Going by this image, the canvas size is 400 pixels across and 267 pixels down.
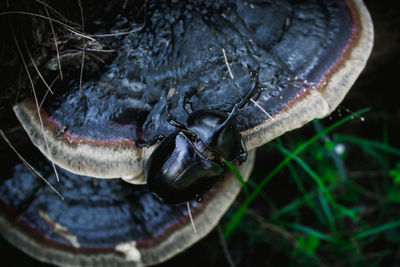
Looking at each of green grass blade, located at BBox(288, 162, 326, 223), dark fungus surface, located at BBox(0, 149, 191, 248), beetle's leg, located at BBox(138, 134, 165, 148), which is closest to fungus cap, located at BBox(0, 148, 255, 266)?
dark fungus surface, located at BBox(0, 149, 191, 248)

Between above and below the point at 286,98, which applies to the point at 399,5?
above

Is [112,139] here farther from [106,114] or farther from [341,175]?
[341,175]

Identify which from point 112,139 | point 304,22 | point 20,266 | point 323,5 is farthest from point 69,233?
point 323,5

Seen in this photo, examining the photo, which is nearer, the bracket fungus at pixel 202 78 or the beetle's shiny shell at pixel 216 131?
the beetle's shiny shell at pixel 216 131

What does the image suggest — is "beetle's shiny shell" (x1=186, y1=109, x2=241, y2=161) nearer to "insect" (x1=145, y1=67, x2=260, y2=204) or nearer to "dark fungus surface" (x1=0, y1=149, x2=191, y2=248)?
"insect" (x1=145, y1=67, x2=260, y2=204)

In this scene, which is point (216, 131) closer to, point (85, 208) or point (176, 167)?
point (176, 167)

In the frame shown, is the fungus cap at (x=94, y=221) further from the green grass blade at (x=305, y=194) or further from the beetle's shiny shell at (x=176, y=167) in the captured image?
the green grass blade at (x=305, y=194)

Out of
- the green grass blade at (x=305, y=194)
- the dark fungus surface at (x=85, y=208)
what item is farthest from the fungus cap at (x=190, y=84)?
the green grass blade at (x=305, y=194)
